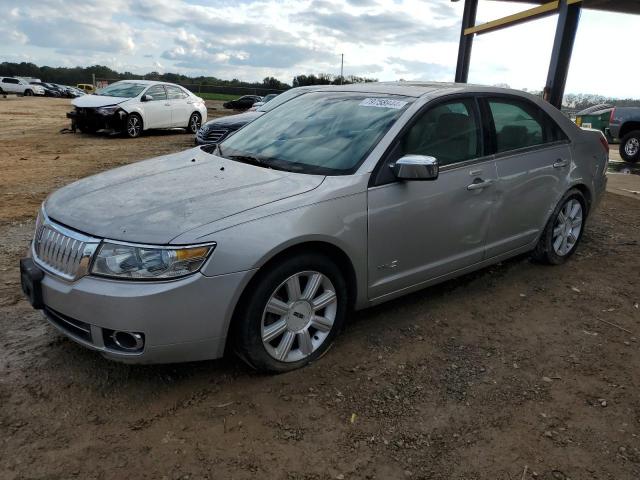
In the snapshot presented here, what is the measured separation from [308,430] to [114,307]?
1088mm

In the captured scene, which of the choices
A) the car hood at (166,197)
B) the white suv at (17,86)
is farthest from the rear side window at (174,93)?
the white suv at (17,86)

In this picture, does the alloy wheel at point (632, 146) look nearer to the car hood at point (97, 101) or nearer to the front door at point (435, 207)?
the front door at point (435, 207)

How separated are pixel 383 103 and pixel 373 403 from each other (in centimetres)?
200

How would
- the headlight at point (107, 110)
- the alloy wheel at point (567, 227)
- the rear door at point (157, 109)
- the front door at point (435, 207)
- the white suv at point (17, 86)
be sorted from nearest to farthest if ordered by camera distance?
the front door at point (435, 207) → the alloy wheel at point (567, 227) → the headlight at point (107, 110) → the rear door at point (157, 109) → the white suv at point (17, 86)

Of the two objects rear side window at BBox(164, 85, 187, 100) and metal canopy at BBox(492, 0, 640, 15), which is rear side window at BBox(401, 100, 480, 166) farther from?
rear side window at BBox(164, 85, 187, 100)

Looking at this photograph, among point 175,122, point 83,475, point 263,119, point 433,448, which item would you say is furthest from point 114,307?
point 175,122

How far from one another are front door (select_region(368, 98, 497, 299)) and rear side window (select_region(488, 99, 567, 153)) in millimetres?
254

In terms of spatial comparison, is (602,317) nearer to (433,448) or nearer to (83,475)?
(433,448)

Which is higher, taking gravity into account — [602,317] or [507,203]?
[507,203]

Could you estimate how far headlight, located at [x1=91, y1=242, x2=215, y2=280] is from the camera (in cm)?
246

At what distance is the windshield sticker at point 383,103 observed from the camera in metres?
3.50

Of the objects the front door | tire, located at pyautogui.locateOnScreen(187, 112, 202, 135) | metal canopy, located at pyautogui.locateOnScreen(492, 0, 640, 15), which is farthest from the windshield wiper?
tire, located at pyautogui.locateOnScreen(187, 112, 202, 135)

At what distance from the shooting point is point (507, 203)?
155 inches

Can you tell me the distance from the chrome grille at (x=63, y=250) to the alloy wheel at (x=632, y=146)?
1377 cm
